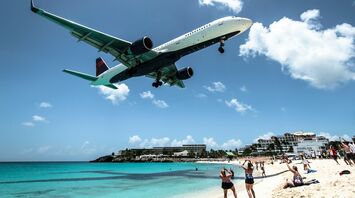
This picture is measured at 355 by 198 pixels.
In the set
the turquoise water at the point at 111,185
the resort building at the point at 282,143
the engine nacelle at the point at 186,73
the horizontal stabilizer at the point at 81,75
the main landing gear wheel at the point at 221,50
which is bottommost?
the turquoise water at the point at 111,185

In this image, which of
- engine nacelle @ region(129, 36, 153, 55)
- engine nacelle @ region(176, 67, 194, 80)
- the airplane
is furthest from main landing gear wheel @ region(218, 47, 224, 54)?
engine nacelle @ region(176, 67, 194, 80)

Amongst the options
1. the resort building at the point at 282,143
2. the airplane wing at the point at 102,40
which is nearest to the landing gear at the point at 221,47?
the airplane wing at the point at 102,40

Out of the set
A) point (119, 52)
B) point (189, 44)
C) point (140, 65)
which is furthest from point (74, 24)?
point (189, 44)

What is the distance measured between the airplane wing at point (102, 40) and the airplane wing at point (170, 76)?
639 cm

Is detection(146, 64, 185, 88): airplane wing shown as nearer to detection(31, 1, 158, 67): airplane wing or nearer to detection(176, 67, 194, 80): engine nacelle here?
detection(176, 67, 194, 80): engine nacelle

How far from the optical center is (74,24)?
24609mm

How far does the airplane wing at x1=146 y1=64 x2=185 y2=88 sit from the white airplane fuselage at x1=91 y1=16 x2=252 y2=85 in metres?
5.32

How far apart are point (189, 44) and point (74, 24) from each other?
11.3 metres

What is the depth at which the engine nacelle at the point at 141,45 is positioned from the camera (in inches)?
1025

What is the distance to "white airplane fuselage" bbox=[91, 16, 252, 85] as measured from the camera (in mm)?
26139

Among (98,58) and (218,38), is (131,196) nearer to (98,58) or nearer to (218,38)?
(218,38)

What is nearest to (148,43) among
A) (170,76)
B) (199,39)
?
(199,39)

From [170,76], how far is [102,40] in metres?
12.1

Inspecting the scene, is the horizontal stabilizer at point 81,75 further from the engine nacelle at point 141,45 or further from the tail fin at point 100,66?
the engine nacelle at point 141,45
